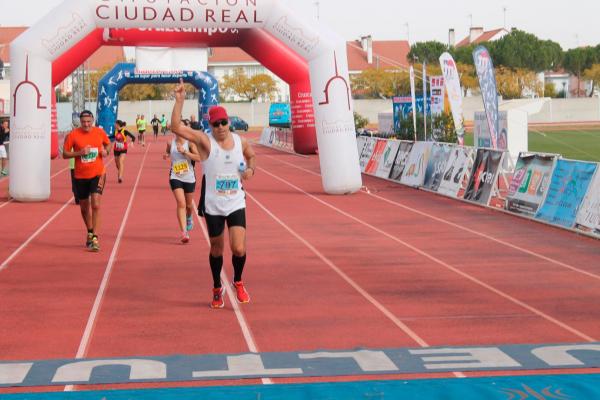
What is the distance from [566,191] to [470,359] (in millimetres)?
10067

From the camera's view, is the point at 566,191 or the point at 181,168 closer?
the point at 181,168

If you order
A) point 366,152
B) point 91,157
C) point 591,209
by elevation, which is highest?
point 91,157

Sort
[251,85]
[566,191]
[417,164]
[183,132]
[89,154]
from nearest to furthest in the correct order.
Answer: [183,132], [89,154], [566,191], [417,164], [251,85]

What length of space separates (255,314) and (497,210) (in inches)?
431

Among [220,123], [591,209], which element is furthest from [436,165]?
[220,123]

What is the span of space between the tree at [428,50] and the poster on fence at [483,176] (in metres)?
99.8

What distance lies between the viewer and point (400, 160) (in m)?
28.4

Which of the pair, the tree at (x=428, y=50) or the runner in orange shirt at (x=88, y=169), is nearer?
the runner in orange shirt at (x=88, y=169)

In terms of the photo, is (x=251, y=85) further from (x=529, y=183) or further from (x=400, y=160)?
(x=529, y=183)

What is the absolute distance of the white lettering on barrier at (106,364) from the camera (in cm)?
748

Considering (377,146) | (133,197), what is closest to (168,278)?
(133,197)

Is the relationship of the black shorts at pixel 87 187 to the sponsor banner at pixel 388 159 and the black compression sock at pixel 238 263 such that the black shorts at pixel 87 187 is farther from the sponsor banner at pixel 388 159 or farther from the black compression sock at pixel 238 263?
the sponsor banner at pixel 388 159

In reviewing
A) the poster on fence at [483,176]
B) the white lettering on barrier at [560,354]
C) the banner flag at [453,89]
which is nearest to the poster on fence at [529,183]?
the poster on fence at [483,176]

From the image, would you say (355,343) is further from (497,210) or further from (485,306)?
(497,210)
